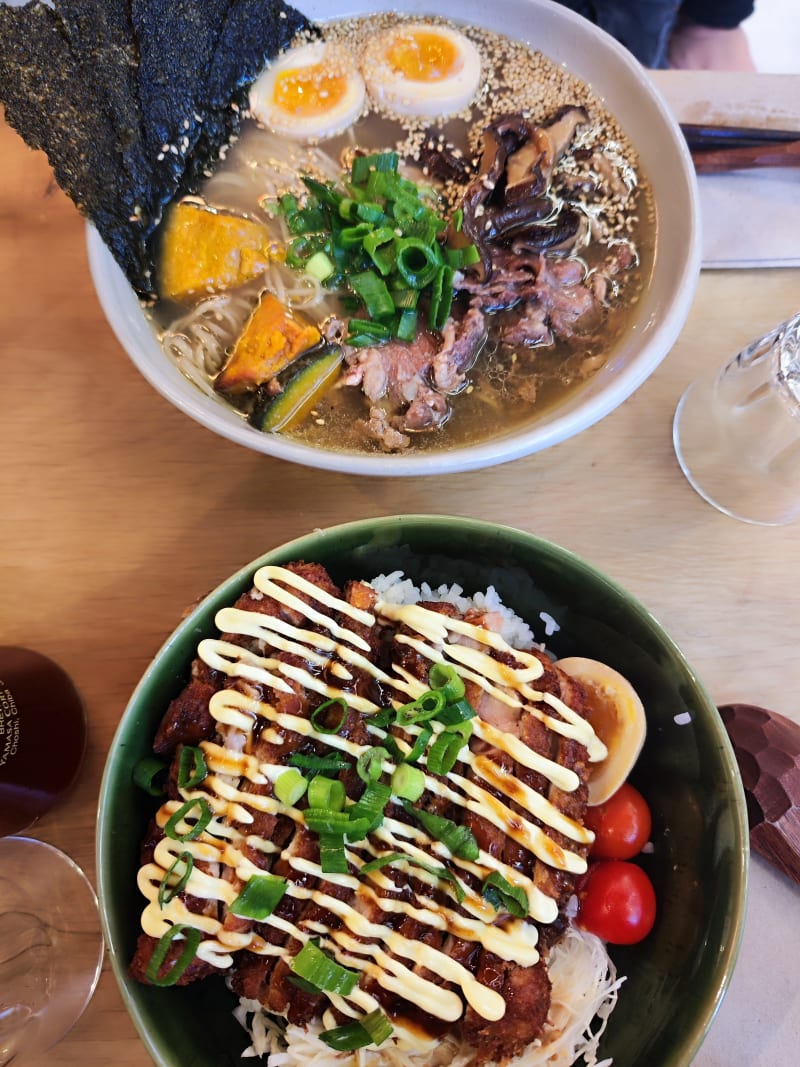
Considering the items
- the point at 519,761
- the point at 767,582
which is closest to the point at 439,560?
the point at 519,761

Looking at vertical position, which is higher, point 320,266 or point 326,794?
point 320,266

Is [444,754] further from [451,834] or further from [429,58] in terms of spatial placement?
[429,58]

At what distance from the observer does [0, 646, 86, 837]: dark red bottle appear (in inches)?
58.3

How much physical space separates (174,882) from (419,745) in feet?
1.44

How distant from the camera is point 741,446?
69.7 inches

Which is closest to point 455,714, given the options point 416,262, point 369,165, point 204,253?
point 416,262

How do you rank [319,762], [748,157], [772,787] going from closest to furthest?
[319,762]
[772,787]
[748,157]

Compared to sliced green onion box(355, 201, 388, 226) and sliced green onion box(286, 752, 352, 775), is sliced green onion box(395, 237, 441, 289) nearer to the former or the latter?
sliced green onion box(355, 201, 388, 226)

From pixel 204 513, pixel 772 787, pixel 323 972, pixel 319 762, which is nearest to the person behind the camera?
A: pixel 323 972

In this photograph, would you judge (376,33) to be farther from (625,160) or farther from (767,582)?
(767,582)

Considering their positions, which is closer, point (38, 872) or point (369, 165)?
point (38, 872)

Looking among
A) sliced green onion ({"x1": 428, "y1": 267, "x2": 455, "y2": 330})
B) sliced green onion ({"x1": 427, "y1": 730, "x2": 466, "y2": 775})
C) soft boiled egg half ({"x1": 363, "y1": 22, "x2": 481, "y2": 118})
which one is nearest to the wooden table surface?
sliced green onion ({"x1": 428, "y1": 267, "x2": 455, "y2": 330})

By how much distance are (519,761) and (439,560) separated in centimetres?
42

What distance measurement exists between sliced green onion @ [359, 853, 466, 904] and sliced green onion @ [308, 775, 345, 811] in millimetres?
101
